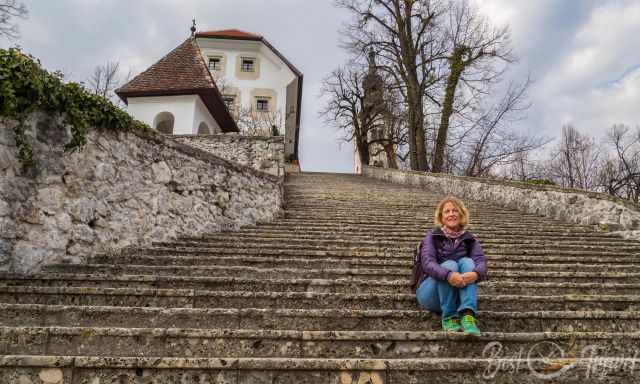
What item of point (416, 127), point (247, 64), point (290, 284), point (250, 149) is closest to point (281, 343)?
point (290, 284)

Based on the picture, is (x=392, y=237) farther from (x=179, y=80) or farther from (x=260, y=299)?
(x=179, y=80)

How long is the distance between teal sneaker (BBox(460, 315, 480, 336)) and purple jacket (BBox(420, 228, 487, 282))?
0.81 feet

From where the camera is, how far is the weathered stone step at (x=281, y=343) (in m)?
2.10

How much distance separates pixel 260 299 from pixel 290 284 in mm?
392

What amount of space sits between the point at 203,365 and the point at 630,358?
2312 millimetres

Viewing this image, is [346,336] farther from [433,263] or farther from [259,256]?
[259,256]

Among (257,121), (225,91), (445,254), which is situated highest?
(225,91)

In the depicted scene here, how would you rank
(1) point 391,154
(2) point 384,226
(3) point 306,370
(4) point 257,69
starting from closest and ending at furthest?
(3) point 306,370
(2) point 384,226
(4) point 257,69
(1) point 391,154

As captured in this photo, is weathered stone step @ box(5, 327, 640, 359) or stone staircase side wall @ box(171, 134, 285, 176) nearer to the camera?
weathered stone step @ box(5, 327, 640, 359)

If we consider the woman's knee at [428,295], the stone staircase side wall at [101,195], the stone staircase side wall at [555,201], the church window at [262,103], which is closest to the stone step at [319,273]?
the stone staircase side wall at [101,195]

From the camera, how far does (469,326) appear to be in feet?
7.32

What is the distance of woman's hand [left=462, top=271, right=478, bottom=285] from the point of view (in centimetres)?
229

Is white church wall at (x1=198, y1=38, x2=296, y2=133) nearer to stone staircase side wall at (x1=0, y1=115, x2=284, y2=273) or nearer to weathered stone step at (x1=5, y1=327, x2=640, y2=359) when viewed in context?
stone staircase side wall at (x1=0, y1=115, x2=284, y2=273)

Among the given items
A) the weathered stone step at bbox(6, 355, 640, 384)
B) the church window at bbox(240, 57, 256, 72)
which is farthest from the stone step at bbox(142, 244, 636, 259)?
the church window at bbox(240, 57, 256, 72)
